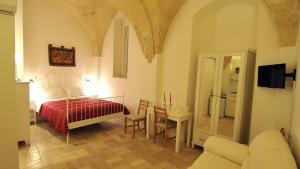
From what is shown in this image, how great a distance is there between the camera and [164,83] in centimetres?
414

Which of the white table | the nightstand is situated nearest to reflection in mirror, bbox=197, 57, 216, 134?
the white table

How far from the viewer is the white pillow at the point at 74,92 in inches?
209

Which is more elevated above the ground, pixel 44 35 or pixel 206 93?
pixel 44 35

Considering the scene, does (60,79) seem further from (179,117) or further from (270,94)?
(270,94)

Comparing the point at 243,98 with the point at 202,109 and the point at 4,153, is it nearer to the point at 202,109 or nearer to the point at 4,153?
the point at 202,109

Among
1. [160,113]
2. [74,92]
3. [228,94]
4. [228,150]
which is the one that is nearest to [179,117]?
[160,113]

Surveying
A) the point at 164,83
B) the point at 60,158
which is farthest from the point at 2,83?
the point at 164,83

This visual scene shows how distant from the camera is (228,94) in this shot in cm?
307

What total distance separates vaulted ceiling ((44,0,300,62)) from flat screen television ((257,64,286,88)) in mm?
376

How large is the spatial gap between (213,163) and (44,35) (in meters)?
5.26

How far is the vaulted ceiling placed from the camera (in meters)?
2.28

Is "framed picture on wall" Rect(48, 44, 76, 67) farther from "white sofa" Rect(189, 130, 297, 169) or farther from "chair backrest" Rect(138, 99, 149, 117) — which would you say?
"white sofa" Rect(189, 130, 297, 169)

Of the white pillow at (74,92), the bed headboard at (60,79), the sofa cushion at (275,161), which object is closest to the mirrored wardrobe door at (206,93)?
the sofa cushion at (275,161)

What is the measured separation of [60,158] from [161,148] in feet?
5.92
